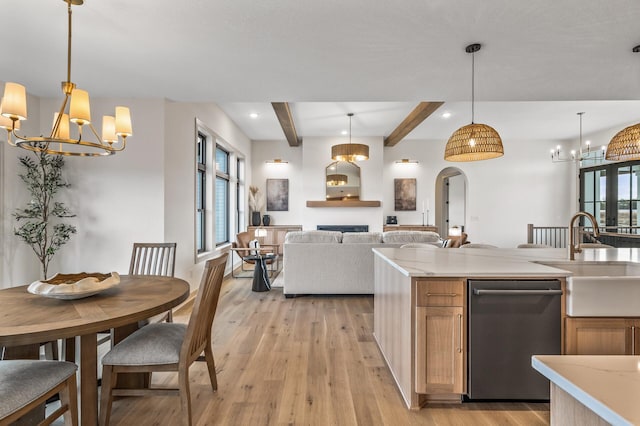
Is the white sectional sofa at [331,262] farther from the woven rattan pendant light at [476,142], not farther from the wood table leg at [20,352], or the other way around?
the wood table leg at [20,352]

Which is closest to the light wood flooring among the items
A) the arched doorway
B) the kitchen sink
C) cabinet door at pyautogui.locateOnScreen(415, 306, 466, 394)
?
cabinet door at pyautogui.locateOnScreen(415, 306, 466, 394)

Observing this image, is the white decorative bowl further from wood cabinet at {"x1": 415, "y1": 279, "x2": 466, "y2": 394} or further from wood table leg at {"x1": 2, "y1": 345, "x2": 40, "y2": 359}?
wood cabinet at {"x1": 415, "y1": 279, "x2": 466, "y2": 394}

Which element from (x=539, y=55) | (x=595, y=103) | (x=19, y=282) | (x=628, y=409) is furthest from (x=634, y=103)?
(x=19, y=282)

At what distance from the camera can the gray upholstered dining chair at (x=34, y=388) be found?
4.25 feet

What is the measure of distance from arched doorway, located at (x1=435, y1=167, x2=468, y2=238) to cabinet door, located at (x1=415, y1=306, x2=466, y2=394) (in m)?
7.35

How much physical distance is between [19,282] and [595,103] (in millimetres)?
8578

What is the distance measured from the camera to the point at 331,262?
4582 millimetres

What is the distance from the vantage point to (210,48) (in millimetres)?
2797

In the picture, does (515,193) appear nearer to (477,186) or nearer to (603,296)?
(477,186)

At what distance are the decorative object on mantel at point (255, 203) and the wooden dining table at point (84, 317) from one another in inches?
242

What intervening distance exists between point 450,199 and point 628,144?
7134 millimetres

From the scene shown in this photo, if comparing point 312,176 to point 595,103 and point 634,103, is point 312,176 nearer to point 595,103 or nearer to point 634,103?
point 595,103

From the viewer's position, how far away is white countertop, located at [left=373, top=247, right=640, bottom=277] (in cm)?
201

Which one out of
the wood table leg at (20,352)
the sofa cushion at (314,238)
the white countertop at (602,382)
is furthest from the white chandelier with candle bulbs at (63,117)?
the sofa cushion at (314,238)
